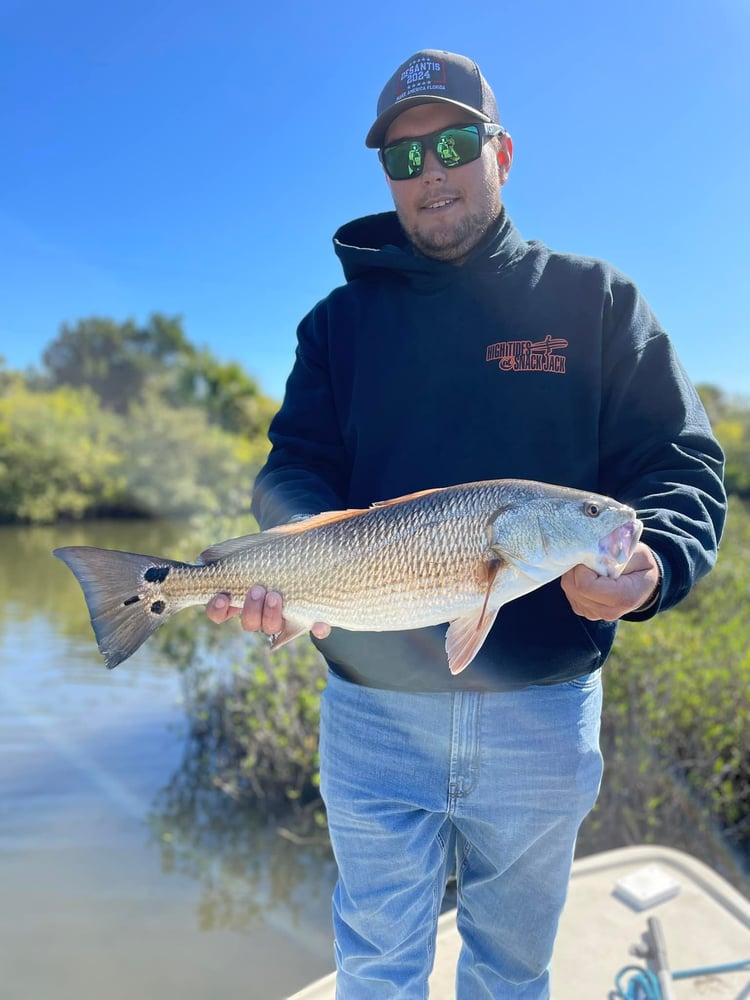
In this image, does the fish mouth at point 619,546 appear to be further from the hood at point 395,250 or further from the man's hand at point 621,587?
the hood at point 395,250

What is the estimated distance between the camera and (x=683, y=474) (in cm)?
239

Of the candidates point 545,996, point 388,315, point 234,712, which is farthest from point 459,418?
point 234,712

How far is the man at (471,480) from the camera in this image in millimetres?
2402

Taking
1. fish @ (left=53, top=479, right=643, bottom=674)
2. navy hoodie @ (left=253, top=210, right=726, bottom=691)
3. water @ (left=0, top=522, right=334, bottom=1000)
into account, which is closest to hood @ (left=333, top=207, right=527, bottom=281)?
navy hoodie @ (left=253, top=210, right=726, bottom=691)

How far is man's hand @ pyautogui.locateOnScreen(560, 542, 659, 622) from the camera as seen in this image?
2.09 meters

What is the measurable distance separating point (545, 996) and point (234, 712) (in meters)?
5.50

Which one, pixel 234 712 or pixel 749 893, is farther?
pixel 234 712

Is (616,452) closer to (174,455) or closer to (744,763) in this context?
(744,763)

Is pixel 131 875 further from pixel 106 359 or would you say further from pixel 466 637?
pixel 106 359

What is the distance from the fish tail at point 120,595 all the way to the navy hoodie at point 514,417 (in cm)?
47

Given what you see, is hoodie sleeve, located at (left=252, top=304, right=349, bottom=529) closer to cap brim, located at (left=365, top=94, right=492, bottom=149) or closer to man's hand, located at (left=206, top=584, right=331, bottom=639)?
man's hand, located at (left=206, top=584, right=331, bottom=639)

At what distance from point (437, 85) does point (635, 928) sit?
401 centimetres

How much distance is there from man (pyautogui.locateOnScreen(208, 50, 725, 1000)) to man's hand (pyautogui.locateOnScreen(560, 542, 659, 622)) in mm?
15

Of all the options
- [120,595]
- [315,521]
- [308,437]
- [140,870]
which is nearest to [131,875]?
[140,870]
